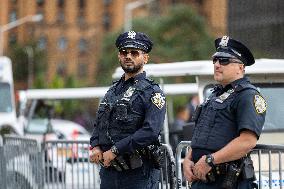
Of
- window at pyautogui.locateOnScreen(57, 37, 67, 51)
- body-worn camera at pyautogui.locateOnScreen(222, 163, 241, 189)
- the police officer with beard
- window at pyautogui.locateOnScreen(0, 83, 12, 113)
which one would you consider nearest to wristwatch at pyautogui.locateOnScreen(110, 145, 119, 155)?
the police officer with beard

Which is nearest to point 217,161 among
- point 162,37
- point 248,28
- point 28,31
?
point 248,28

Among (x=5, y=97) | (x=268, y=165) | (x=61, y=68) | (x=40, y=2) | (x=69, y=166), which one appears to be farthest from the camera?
(x=61, y=68)

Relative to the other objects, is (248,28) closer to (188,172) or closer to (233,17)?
(233,17)

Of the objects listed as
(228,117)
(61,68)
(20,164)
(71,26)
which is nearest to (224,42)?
(228,117)

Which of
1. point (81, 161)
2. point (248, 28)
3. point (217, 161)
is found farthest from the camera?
point (248, 28)

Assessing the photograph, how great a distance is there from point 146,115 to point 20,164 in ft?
11.3

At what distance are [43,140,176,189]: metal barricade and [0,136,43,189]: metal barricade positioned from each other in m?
0.15

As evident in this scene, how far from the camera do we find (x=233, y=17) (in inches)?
447

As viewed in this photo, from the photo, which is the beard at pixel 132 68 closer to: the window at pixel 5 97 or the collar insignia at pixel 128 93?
the collar insignia at pixel 128 93

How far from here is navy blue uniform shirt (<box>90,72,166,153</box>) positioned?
6.24 meters

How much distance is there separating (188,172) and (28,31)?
103180 mm

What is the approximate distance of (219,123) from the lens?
561cm

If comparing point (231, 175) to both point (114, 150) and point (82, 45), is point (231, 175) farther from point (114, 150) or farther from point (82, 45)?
point (82, 45)

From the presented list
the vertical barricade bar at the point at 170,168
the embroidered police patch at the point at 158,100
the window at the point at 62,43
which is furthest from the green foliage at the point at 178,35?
the embroidered police patch at the point at 158,100
